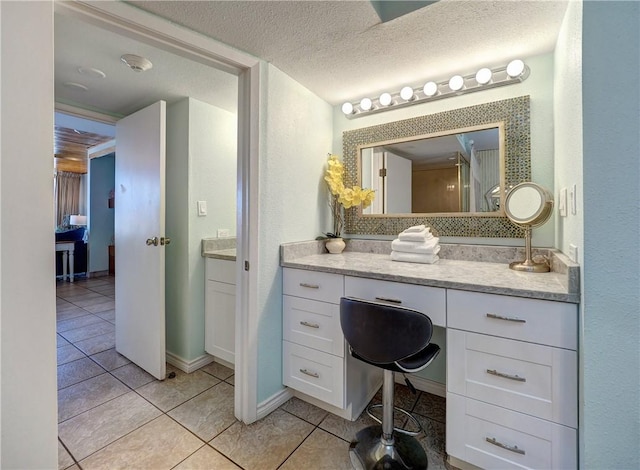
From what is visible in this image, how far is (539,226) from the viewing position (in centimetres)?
154

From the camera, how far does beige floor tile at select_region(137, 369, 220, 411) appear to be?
5.89 ft

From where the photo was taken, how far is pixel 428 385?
189cm

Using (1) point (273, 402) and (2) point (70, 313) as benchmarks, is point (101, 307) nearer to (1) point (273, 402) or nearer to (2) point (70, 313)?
(2) point (70, 313)

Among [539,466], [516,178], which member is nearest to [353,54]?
[516,178]

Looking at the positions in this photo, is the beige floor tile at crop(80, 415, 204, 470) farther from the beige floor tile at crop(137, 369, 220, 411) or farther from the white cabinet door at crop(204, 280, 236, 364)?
the white cabinet door at crop(204, 280, 236, 364)

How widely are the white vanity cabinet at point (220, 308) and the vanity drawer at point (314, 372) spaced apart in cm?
57

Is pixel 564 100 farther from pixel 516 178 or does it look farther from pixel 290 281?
pixel 290 281

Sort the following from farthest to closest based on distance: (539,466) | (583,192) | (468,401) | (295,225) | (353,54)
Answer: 1. (295,225)
2. (353,54)
3. (468,401)
4. (539,466)
5. (583,192)

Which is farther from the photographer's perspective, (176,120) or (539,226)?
(176,120)

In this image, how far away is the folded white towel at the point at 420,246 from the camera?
164 cm

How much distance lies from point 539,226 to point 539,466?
109 cm

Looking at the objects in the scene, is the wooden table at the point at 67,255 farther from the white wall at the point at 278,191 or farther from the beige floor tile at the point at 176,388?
the white wall at the point at 278,191

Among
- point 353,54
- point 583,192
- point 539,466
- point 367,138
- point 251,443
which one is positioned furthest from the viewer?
point 367,138

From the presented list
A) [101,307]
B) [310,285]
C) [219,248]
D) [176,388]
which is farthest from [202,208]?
[101,307]
